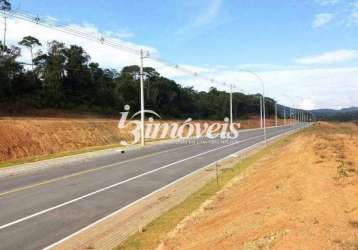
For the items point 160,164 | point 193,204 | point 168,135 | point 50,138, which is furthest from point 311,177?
point 168,135

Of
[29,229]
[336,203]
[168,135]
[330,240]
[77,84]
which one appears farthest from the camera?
[77,84]

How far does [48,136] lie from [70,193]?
3080 cm

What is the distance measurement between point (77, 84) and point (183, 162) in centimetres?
6416

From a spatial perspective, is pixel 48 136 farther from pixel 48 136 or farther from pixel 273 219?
pixel 273 219

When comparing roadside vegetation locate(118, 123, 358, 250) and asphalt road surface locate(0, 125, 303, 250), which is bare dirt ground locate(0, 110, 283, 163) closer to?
asphalt road surface locate(0, 125, 303, 250)

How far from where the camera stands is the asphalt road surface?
12.5 m

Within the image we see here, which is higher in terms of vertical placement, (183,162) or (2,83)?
(2,83)

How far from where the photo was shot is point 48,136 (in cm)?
4766

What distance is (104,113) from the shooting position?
87125 mm

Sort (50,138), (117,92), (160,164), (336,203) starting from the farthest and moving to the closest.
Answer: (117,92) → (50,138) → (160,164) → (336,203)

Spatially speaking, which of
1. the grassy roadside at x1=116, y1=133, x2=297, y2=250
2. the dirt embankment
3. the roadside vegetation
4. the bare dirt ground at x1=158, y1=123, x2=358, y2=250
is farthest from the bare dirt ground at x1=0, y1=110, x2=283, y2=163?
the bare dirt ground at x1=158, y1=123, x2=358, y2=250

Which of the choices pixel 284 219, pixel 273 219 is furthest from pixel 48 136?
pixel 284 219

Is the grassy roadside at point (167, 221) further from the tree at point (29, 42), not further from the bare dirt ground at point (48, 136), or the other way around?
the tree at point (29, 42)

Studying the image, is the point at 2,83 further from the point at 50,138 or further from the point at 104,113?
the point at 50,138
